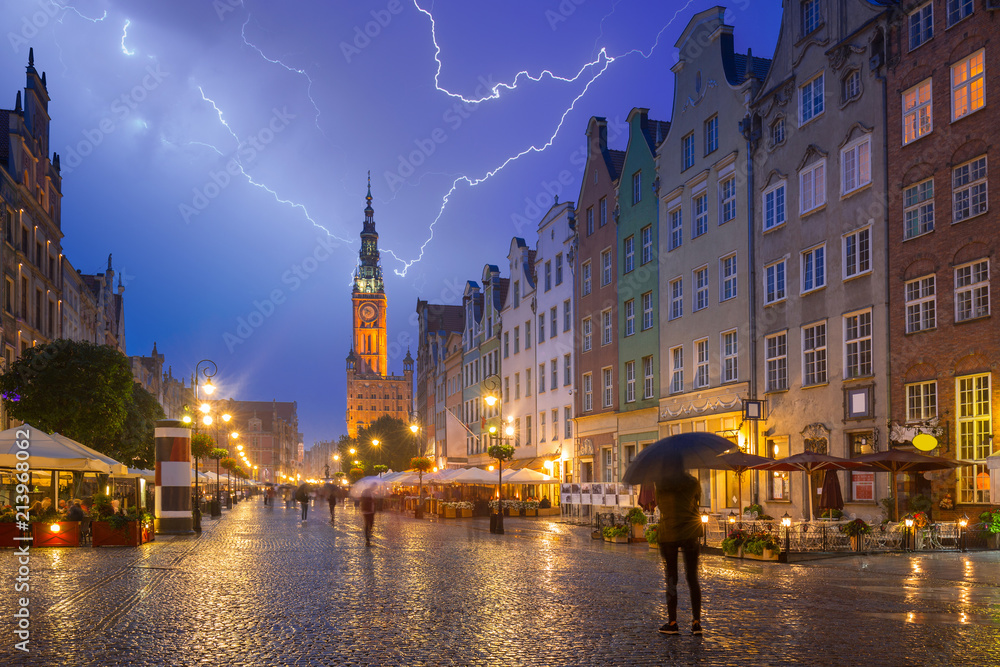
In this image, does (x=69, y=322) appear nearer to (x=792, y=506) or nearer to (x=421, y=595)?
(x=792, y=506)

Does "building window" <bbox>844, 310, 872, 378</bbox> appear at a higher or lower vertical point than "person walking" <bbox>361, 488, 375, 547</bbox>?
higher

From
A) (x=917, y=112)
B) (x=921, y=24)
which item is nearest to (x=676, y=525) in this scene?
(x=917, y=112)

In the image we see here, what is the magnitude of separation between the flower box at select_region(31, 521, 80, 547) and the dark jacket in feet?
66.2

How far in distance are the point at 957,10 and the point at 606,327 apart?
24.4m

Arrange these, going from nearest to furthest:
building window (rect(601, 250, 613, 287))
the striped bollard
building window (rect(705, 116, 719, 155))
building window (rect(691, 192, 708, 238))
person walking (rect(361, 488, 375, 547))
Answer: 1. person walking (rect(361, 488, 375, 547))
2. the striped bollard
3. building window (rect(705, 116, 719, 155))
4. building window (rect(691, 192, 708, 238))
5. building window (rect(601, 250, 613, 287))

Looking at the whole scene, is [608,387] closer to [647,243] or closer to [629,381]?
[629,381]

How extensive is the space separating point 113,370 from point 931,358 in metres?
25.7

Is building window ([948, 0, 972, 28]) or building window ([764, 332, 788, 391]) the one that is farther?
building window ([764, 332, 788, 391])

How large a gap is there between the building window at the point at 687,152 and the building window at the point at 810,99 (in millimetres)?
7390

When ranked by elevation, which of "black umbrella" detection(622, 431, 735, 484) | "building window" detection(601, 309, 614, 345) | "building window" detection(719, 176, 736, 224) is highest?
"building window" detection(719, 176, 736, 224)

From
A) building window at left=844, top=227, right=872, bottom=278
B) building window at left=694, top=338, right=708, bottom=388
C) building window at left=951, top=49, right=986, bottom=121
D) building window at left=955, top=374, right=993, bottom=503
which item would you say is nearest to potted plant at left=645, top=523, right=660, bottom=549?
building window at left=955, top=374, right=993, bottom=503

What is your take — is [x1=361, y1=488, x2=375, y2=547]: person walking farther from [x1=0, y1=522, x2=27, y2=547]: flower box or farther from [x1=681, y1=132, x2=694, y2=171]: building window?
[x1=681, y1=132, x2=694, y2=171]: building window

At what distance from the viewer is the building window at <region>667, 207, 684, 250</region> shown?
1593 inches

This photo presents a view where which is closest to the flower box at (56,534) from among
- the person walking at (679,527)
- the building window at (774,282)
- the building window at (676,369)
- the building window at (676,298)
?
the person walking at (679,527)
